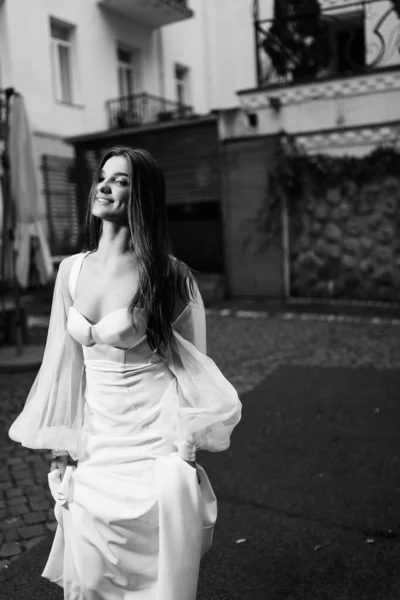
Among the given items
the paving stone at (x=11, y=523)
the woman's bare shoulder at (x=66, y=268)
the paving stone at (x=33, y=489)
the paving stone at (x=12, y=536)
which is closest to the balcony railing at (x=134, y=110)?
the paving stone at (x=33, y=489)

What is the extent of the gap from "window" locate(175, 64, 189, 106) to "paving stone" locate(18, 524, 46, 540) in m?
Result: 18.4

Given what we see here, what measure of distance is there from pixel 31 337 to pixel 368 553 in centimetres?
687

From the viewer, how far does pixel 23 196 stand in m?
6.82

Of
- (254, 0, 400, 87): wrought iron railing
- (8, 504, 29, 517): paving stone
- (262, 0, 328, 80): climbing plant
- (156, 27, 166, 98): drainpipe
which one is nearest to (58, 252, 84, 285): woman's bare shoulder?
(8, 504, 29, 517): paving stone

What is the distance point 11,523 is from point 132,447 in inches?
77.1

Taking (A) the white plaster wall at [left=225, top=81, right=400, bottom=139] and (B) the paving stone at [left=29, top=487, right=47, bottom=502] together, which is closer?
(B) the paving stone at [left=29, top=487, right=47, bottom=502]

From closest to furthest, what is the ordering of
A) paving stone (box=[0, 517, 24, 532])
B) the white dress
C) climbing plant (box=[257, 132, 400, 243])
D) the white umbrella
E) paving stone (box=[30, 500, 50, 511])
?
the white dress < paving stone (box=[0, 517, 24, 532]) < paving stone (box=[30, 500, 50, 511]) < the white umbrella < climbing plant (box=[257, 132, 400, 243])

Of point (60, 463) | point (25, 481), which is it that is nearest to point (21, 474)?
point (25, 481)

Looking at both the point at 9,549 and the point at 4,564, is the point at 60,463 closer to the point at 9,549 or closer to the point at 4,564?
the point at 4,564

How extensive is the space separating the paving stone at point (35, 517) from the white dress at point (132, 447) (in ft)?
4.87

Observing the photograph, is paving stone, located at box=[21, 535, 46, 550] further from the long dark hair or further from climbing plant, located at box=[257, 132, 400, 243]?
climbing plant, located at box=[257, 132, 400, 243]

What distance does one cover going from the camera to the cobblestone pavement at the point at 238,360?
351 cm

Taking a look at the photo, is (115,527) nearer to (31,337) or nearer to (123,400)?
(123,400)

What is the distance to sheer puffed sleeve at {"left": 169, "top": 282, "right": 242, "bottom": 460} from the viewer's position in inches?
75.9
